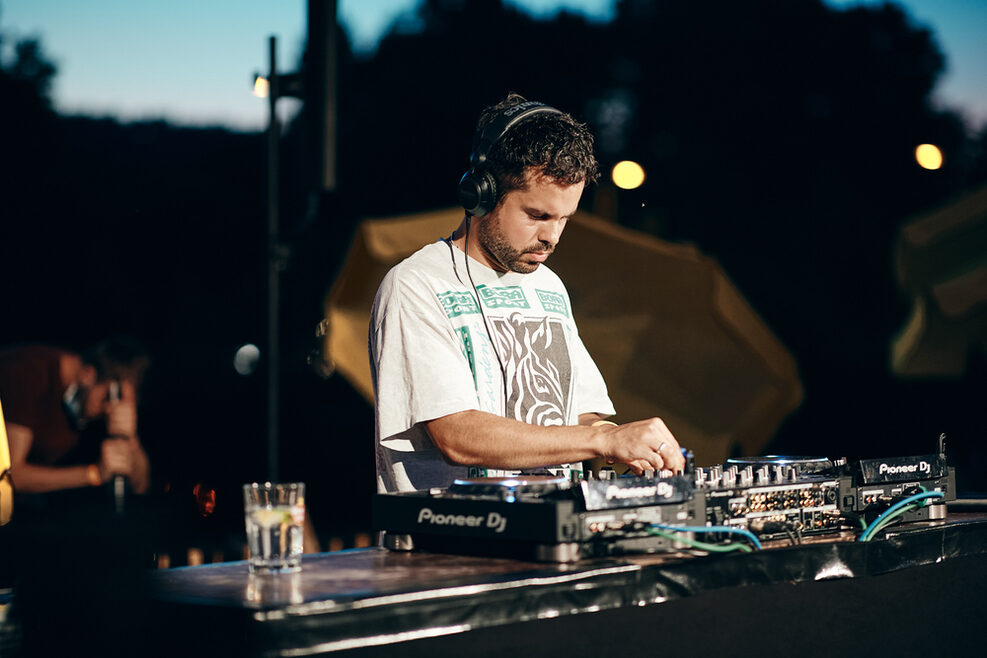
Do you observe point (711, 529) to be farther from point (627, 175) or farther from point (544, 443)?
point (627, 175)

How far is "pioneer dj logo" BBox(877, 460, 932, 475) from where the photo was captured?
2354mm

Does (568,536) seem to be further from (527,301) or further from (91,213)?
(91,213)

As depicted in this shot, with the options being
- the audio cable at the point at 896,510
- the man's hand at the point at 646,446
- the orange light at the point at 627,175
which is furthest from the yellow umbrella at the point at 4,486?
the orange light at the point at 627,175

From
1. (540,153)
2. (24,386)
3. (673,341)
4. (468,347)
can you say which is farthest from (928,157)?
(24,386)

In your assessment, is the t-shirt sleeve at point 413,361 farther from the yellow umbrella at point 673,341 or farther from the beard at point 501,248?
the yellow umbrella at point 673,341

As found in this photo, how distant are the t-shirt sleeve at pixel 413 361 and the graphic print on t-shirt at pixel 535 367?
0.16 m

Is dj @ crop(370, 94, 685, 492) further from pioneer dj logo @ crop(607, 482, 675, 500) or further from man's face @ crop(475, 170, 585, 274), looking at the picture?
pioneer dj logo @ crop(607, 482, 675, 500)

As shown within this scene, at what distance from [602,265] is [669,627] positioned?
3.88 metres

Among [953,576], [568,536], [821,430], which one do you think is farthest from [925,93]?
[568,536]

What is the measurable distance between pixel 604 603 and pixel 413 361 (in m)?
0.86

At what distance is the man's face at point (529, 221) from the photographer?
266cm

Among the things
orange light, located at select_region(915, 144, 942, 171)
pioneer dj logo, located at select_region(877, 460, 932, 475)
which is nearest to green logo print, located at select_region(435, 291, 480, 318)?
pioneer dj logo, located at select_region(877, 460, 932, 475)

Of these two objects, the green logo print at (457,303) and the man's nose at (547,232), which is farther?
the man's nose at (547,232)

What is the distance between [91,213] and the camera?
17.7m
